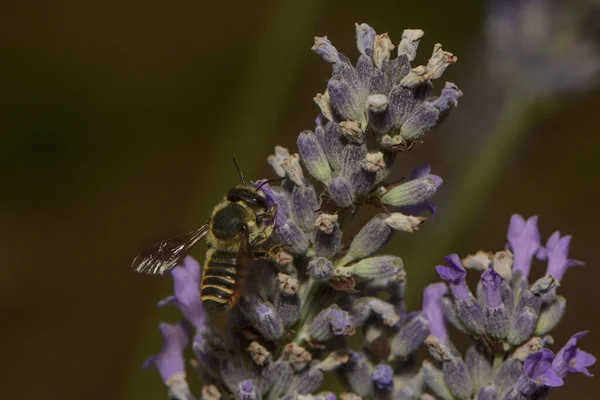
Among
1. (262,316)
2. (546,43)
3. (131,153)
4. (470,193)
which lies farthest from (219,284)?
(131,153)

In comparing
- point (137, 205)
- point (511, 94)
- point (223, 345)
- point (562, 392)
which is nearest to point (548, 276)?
point (223, 345)

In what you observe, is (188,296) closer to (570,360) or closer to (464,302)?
(464,302)

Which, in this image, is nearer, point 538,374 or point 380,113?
point 380,113

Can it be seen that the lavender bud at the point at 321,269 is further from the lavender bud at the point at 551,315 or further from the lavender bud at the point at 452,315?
the lavender bud at the point at 551,315

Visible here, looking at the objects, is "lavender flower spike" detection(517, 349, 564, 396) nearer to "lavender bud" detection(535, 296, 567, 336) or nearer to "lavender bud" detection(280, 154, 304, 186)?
"lavender bud" detection(535, 296, 567, 336)

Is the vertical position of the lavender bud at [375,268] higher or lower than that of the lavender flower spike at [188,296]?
lower

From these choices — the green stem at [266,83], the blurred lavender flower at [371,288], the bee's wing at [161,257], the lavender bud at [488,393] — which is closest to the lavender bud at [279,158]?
the blurred lavender flower at [371,288]
